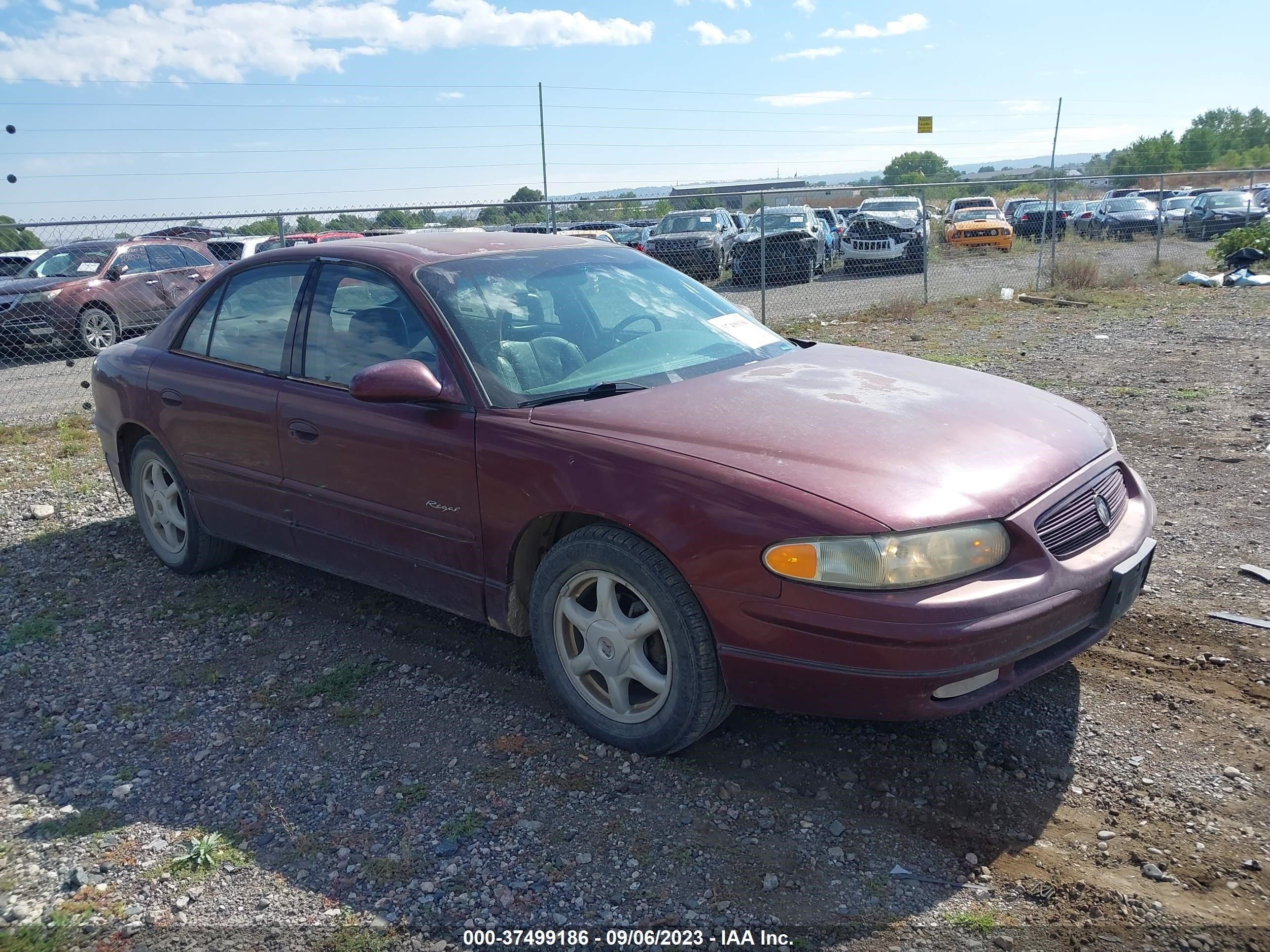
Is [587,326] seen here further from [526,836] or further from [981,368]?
[981,368]

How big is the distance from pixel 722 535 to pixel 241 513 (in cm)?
262

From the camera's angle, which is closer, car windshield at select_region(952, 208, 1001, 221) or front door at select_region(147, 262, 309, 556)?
front door at select_region(147, 262, 309, 556)

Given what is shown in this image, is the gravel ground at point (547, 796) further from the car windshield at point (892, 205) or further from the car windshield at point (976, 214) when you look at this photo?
the car windshield at point (976, 214)

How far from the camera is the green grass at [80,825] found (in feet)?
9.92

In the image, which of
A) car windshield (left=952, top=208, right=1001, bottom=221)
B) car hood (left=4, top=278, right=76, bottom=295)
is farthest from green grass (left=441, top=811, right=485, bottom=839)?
car windshield (left=952, top=208, right=1001, bottom=221)

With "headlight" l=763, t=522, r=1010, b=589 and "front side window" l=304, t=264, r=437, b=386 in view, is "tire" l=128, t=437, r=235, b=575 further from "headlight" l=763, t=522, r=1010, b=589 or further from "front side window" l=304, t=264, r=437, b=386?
"headlight" l=763, t=522, r=1010, b=589

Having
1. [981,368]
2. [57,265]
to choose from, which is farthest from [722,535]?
[57,265]

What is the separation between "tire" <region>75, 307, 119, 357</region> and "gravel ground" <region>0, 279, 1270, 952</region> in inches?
383

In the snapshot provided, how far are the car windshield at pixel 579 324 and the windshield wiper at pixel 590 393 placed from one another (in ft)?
0.05

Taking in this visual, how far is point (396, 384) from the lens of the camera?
3.44m

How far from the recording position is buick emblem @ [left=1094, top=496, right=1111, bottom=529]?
3227 mm

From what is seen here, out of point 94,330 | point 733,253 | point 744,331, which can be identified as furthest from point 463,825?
point 733,253

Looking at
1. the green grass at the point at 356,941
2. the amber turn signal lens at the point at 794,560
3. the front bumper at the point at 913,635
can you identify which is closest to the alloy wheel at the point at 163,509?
the green grass at the point at 356,941

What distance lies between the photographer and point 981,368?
943 cm
